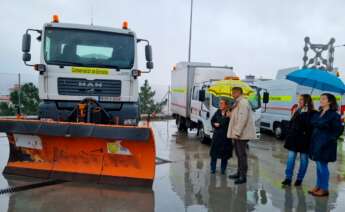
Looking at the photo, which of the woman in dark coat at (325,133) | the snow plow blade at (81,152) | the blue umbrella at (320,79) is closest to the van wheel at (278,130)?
the blue umbrella at (320,79)

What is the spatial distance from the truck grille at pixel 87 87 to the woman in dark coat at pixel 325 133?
12.9ft

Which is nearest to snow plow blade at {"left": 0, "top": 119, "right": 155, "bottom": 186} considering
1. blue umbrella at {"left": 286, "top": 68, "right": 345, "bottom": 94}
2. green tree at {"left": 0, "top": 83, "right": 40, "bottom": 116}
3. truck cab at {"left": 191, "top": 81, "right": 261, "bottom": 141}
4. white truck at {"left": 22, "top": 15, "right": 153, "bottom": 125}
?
white truck at {"left": 22, "top": 15, "right": 153, "bottom": 125}

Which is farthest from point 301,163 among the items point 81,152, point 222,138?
point 81,152

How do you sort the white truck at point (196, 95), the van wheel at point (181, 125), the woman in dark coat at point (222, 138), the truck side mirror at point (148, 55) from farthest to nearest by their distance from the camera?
the van wheel at point (181, 125), the white truck at point (196, 95), the truck side mirror at point (148, 55), the woman in dark coat at point (222, 138)

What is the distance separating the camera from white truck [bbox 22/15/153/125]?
6543mm

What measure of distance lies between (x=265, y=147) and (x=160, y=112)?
1168cm

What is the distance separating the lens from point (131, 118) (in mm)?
6832

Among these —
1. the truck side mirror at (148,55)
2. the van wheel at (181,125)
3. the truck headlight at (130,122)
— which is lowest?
the van wheel at (181,125)

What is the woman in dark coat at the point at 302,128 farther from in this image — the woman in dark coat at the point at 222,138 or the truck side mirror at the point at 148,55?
the truck side mirror at the point at 148,55

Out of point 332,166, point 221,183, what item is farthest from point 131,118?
point 332,166

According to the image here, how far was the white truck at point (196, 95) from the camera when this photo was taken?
10.3 m

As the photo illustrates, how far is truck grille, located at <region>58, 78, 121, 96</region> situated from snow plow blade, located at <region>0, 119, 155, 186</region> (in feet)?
4.31

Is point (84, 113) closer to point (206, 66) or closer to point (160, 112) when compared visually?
point (206, 66)

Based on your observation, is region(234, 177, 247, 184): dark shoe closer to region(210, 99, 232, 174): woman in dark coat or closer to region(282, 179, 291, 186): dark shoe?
region(210, 99, 232, 174): woman in dark coat
